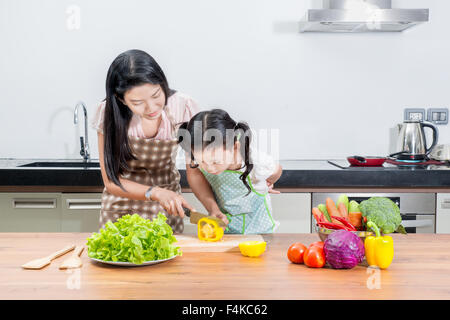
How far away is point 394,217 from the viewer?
122 cm

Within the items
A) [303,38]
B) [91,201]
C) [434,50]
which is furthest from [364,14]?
[91,201]

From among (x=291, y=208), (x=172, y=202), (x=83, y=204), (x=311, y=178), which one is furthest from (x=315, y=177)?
(x=83, y=204)

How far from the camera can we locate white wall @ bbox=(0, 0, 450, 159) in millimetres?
2920

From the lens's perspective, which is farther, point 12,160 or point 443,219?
point 12,160

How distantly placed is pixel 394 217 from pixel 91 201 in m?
1.61

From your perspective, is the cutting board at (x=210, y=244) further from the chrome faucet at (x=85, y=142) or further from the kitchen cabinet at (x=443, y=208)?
the chrome faucet at (x=85, y=142)

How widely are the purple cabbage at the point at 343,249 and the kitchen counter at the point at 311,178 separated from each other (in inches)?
47.5

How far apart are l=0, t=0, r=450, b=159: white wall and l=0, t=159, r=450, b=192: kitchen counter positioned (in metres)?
0.61

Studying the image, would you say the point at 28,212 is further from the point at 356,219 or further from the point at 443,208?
the point at 443,208

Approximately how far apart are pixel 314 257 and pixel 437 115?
2.14m

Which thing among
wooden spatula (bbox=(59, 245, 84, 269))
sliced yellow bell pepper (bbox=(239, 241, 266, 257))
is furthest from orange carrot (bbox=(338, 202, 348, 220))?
wooden spatula (bbox=(59, 245, 84, 269))
